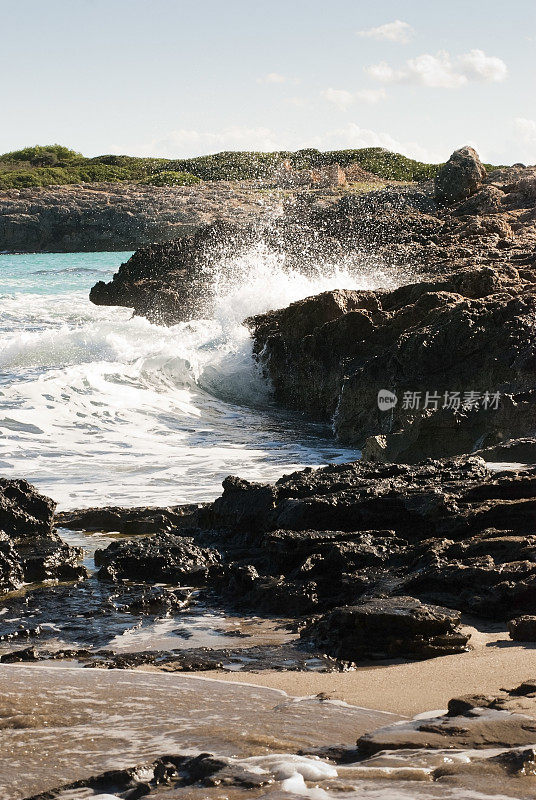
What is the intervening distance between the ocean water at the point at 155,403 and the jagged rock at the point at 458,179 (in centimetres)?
575

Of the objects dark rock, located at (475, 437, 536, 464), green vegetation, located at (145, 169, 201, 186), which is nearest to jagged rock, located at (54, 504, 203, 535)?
dark rock, located at (475, 437, 536, 464)

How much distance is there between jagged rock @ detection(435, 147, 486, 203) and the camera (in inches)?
893

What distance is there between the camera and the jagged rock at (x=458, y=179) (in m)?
22.7

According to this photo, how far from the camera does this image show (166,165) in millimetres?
78750

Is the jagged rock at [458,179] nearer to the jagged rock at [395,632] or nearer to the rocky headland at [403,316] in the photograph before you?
the rocky headland at [403,316]

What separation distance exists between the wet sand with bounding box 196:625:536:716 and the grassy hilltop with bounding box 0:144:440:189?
52881 millimetres

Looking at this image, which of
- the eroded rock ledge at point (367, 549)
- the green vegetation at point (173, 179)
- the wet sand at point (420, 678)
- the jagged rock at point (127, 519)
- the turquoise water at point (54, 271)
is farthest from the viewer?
the green vegetation at point (173, 179)

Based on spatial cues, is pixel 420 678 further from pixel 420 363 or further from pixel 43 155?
pixel 43 155

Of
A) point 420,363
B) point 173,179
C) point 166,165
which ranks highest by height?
point 166,165

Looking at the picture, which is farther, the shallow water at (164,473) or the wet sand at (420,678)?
the wet sand at (420,678)

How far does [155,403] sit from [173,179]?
192 ft

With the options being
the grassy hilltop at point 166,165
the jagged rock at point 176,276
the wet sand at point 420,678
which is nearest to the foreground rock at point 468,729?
the wet sand at point 420,678

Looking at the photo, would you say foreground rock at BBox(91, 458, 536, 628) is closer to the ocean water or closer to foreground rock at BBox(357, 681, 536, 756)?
foreground rock at BBox(357, 681, 536, 756)

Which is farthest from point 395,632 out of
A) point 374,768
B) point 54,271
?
point 54,271
